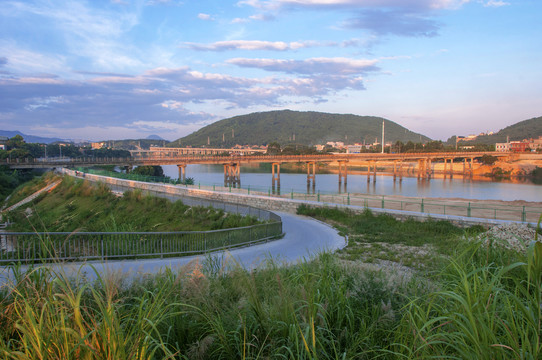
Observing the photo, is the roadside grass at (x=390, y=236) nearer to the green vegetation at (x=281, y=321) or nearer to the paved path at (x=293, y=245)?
the paved path at (x=293, y=245)

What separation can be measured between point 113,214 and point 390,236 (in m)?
21.2

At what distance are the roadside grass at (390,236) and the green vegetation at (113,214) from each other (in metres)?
4.84

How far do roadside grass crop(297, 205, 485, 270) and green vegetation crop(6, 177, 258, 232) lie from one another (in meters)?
4.84

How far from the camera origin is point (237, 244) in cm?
1307

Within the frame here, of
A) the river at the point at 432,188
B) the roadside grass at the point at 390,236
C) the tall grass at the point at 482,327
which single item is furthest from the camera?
the river at the point at 432,188

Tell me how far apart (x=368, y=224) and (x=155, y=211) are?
16054 millimetres

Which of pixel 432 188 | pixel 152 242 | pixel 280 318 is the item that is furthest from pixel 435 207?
pixel 432 188

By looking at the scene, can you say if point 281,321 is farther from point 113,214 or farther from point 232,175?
point 232,175

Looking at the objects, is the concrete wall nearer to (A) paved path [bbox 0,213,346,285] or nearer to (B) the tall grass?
(A) paved path [bbox 0,213,346,285]

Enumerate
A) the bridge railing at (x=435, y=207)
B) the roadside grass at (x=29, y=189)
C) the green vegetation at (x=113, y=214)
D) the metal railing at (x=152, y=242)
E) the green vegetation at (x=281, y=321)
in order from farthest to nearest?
the roadside grass at (x=29, y=189) < the green vegetation at (x=113, y=214) < the bridge railing at (x=435, y=207) < the metal railing at (x=152, y=242) < the green vegetation at (x=281, y=321)

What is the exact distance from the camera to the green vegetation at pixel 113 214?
21.6 metres

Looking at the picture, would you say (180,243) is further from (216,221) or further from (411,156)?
(411,156)

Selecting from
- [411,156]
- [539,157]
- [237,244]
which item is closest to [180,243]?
[237,244]

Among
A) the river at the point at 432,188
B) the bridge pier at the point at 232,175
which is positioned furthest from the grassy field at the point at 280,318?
the bridge pier at the point at 232,175
